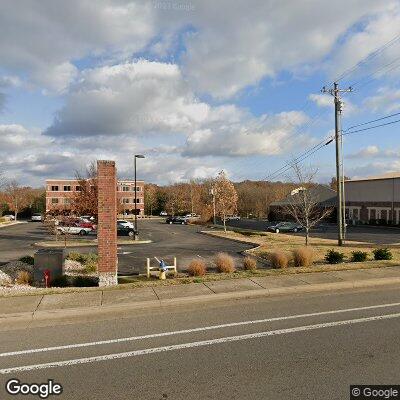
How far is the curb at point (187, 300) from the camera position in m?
8.23

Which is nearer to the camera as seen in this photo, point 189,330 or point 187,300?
point 189,330

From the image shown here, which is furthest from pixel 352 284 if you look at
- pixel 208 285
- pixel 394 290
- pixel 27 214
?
pixel 27 214

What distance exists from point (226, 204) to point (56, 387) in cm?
4824

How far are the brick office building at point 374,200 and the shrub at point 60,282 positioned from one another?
47.5m

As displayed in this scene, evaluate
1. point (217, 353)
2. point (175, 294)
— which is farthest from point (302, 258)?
point (217, 353)

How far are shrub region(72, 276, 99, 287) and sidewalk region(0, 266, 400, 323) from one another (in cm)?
231

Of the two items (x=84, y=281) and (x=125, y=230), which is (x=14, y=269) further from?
(x=125, y=230)

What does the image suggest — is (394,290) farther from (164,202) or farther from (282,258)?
(164,202)

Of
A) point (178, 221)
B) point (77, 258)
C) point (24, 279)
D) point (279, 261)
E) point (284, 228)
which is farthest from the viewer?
point (178, 221)

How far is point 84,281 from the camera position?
1291 centimetres

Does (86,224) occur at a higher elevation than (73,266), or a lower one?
higher

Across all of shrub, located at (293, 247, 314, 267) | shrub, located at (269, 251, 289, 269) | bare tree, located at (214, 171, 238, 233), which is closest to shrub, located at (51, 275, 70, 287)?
shrub, located at (269, 251, 289, 269)

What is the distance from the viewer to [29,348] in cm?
648

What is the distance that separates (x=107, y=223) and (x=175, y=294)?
3.30 m
